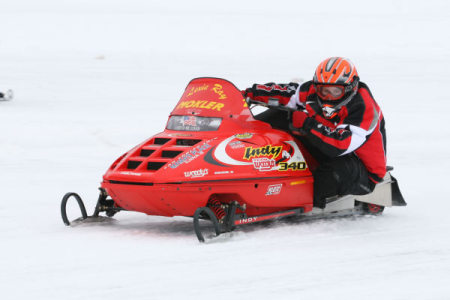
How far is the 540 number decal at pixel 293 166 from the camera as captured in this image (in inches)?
225

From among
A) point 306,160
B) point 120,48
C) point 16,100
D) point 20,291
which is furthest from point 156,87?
point 20,291

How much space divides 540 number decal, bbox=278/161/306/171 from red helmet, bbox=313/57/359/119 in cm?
50

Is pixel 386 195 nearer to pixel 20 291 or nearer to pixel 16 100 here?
pixel 20 291

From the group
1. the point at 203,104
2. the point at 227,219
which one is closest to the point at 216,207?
the point at 227,219

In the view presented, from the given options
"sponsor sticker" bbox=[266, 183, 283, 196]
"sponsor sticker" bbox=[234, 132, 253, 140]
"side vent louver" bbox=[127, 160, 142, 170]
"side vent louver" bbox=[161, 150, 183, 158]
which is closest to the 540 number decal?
"sponsor sticker" bbox=[266, 183, 283, 196]

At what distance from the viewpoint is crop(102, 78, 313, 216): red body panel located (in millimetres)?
5211

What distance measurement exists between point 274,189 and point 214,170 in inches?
24.3

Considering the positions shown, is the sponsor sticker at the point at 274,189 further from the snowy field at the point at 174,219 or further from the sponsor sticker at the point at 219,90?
the sponsor sticker at the point at 219,90

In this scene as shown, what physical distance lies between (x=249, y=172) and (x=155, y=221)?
3.60 ft

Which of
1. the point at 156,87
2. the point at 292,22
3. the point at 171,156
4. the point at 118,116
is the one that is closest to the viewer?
the point at 171,156

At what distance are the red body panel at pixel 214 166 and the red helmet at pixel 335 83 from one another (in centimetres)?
48

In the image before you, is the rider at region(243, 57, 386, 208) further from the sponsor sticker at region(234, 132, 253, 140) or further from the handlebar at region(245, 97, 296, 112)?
the sponsor sticker at region(234, 132, 253, 140)

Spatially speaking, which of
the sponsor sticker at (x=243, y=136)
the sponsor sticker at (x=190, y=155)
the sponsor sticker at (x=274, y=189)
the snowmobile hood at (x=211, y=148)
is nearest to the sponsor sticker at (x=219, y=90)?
the snowmobile hood at (x=211, y=148)

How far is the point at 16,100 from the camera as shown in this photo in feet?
46.6
